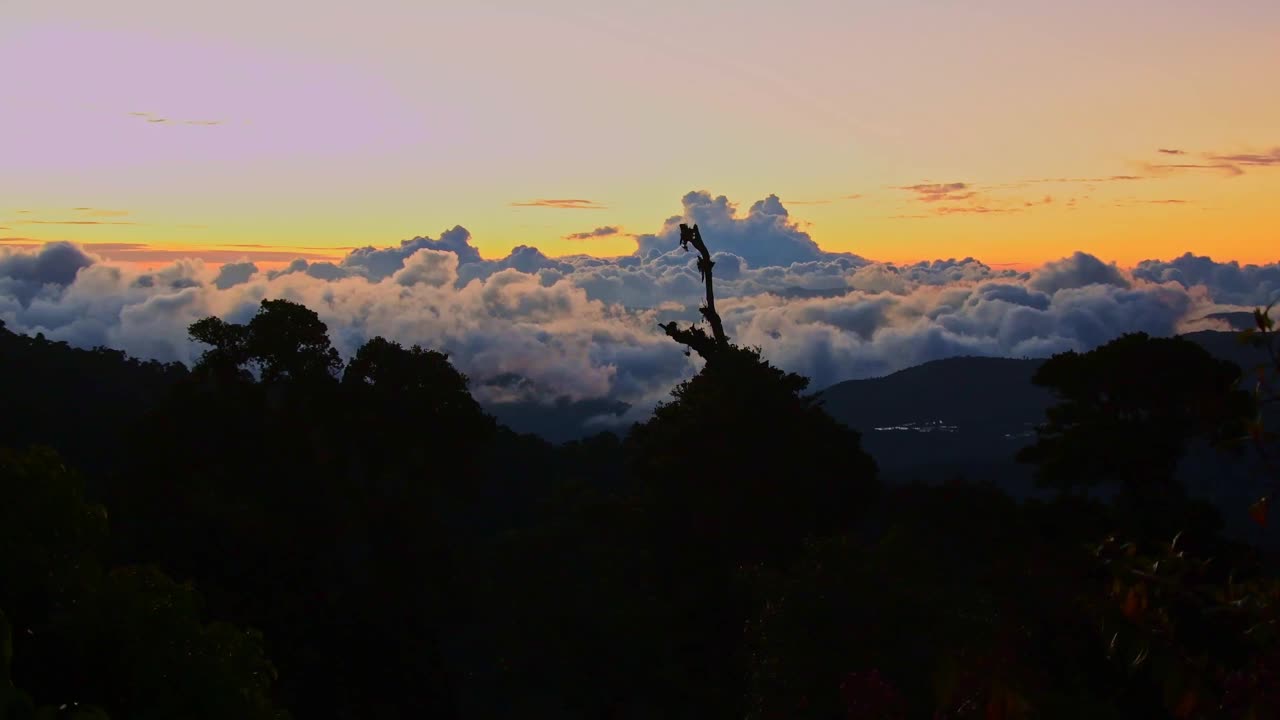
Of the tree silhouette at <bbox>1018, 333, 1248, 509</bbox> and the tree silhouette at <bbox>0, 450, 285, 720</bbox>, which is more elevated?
the tree silhouette at <bbox>0, 450, 285, 720</bbox>

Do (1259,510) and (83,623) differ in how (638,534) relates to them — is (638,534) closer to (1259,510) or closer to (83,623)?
(83,623)

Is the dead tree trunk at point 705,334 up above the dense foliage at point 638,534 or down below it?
above

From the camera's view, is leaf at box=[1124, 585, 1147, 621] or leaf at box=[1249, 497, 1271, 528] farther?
leaf at box=[1124, 585, 1147, 621]

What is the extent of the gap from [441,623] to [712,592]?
444 inches

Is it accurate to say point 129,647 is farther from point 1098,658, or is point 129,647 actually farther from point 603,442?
point 603,442

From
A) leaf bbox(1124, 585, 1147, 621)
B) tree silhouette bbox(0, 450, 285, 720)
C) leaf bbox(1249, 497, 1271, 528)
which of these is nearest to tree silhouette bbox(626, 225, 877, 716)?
tree silhouette bbox(0, 450, 285, 720)

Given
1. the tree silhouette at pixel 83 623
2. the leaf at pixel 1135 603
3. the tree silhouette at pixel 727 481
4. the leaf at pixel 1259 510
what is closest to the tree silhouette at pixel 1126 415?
the tree silhouette at pixel 727 481

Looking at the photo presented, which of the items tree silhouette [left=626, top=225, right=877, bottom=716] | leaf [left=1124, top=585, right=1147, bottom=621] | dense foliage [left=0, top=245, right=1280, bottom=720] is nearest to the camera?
leaf [left=1124, top=585, right=1147, bottom=621]

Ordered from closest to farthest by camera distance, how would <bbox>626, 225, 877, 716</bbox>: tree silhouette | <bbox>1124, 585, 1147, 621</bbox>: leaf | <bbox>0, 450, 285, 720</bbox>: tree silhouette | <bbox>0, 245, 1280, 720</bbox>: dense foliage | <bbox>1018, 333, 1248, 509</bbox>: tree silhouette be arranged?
<bbox>1124, 585, 1147, 621</bbox>: leaf, <bbox>0, 450, 285, 720</bbox>: tree silhouette, <bbox>0, 245, 1280, 720</bbox>: dense foliage, <bbox>626, 225, 877, 716</bbox>: tree silhouette, <bbox>1018, 333, 1248, 509</bbox>: tree silhouette

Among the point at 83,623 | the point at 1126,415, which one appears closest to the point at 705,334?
the point at 1126,415

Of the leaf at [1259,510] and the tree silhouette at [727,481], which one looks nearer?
the leaf at [1259,510]

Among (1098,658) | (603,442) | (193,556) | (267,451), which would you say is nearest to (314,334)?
(267,451)

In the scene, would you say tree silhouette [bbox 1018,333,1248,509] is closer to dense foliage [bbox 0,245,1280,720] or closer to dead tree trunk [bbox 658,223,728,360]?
dense foliage [bbox 0,245,1280,720]

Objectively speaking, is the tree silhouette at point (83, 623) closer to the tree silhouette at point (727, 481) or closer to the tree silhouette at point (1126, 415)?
the tree silhouette at point (727, 481)
